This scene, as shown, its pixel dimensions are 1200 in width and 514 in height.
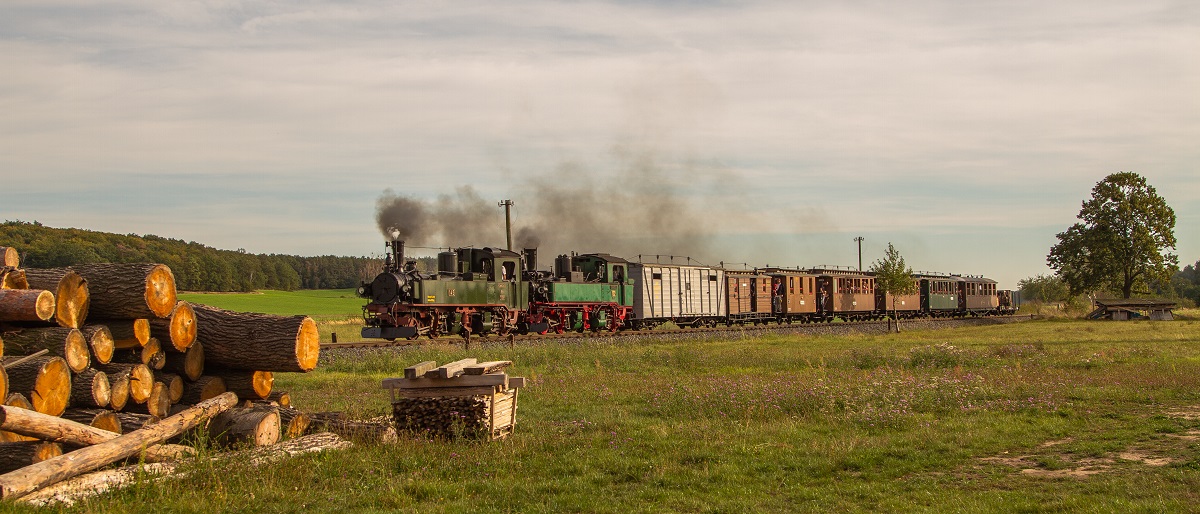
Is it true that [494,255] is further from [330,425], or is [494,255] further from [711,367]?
[330,425]

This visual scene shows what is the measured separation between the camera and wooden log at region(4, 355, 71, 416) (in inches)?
388

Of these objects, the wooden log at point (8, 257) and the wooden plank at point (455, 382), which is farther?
the wooden plank at point (455, 382)

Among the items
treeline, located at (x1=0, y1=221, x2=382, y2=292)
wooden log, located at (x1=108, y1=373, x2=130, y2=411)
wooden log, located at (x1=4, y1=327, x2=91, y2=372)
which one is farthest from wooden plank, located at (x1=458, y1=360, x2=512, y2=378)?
treeline, located at (x1=0, y1=221, x2=382, y2=292)

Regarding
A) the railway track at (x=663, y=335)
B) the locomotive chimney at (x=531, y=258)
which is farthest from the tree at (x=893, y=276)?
the locomotive chimney at (x=531, y=258)

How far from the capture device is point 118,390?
35.9ft

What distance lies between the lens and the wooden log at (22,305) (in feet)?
33.8

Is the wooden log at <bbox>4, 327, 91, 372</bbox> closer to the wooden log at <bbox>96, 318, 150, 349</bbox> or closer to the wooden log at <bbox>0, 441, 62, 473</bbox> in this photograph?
the wooden log at <bbox>96, 318, 150, 349</bbox>

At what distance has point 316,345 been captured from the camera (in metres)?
13.4

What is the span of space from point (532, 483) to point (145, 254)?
88507 millimetres

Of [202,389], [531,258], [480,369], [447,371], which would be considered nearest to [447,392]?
[447,371]

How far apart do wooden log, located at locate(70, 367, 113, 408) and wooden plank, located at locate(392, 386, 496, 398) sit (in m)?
3.50

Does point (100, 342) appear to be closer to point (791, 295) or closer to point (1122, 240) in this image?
point (791, 295)

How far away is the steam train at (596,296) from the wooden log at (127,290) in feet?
62.8

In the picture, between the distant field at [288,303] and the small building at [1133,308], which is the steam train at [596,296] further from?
the distant field at [288,303]
